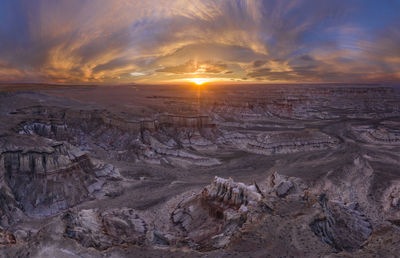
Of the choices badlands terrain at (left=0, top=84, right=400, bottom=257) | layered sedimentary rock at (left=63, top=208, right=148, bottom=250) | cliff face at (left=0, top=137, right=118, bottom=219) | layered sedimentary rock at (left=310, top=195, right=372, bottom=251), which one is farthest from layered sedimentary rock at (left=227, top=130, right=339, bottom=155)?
cliff face at (left=0, top=137, right=118, bottom=219)

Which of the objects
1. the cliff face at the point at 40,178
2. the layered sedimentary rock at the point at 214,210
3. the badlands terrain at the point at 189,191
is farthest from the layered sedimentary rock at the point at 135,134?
the layered sedimentary rock at the point at 214,210

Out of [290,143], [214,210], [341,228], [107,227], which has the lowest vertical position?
[107,227]

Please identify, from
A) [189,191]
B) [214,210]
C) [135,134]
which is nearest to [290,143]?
[189,191]

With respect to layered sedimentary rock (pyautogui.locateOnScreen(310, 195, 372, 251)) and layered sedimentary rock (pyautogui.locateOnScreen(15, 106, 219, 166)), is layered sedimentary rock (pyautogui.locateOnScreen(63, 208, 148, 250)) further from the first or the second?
layered sedimentary rock (pyautogui.locateOnScreen(15, 106, 219, 166))

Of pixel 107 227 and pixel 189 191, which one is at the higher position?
pixel 107 227

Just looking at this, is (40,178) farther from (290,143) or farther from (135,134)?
(290,143)

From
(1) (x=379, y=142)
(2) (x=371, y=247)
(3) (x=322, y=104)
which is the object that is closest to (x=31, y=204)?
(2) (x=371, y=247)

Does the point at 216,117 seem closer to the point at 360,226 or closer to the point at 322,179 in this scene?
the point at 322,179

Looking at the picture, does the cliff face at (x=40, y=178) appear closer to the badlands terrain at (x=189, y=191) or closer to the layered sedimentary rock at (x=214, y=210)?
the badlands terrain at (x=189, y=191)
